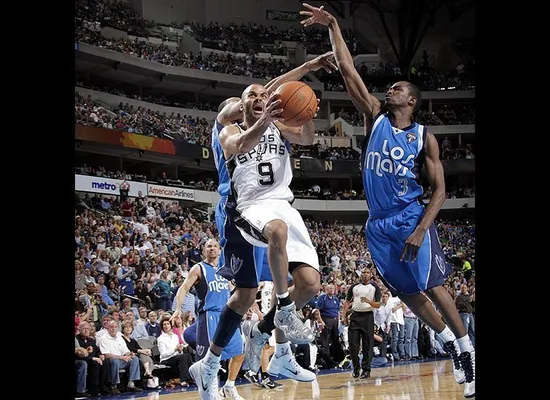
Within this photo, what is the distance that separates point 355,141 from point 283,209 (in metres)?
20.9

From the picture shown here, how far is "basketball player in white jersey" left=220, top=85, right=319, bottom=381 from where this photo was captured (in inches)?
196

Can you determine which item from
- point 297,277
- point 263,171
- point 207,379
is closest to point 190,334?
point 207,379

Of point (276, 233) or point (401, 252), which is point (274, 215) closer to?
point (276, 233)

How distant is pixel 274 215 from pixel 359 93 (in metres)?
1.15

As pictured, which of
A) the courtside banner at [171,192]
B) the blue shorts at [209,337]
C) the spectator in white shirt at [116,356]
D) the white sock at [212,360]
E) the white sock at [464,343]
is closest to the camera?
the white sock at [464,343]

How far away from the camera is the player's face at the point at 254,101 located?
17.4 ft

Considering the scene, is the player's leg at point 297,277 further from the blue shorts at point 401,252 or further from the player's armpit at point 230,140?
the player's armpit at point 230,140

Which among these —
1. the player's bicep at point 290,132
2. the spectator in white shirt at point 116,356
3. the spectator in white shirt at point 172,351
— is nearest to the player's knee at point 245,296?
the player's bicep at point 290,132

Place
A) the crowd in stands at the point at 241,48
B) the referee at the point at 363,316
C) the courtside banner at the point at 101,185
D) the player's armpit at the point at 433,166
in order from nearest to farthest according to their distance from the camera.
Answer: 1. the player's armpit at the point at 433,166
2. the referee at the point at 363,316
3. the courtside banner at the point at 101,185
4. the crowd in stands at the point at 241,48

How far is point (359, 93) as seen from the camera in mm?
5414

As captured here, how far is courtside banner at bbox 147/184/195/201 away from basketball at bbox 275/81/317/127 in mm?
14344

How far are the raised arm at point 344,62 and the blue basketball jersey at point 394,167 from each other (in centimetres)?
24
